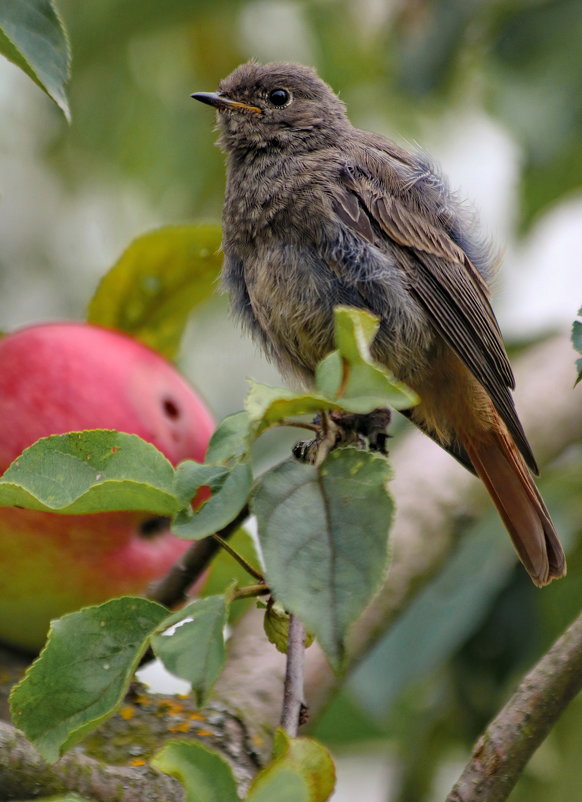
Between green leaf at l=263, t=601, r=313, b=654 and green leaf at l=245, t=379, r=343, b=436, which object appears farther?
green leaf at l=263, t=601, r=313, b=654

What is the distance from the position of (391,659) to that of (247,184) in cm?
159

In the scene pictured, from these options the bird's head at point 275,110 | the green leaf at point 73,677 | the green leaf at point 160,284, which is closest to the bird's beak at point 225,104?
the bird's head at point 275,110

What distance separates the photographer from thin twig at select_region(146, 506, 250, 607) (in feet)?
6.97

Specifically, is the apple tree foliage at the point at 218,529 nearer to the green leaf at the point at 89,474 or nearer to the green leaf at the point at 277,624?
the green leaf at the point at 89,474

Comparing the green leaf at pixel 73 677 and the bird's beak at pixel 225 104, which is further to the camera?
the bird's beak at pixel 225 104

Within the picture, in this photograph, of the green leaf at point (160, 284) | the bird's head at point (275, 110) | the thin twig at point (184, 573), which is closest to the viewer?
the thin twig at point (184, 573)

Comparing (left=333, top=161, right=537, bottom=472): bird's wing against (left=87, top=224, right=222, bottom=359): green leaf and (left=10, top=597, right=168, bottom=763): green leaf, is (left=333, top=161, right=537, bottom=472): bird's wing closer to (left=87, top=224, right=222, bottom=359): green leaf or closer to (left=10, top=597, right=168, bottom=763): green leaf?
(left=87, top=224, right=222, bottom=359): green leaf

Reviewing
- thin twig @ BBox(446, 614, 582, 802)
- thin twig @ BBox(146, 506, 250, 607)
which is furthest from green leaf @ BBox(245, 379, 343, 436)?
thin twig @ BBox(446, 614, 582, 802)

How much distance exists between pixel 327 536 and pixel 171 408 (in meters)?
1.08

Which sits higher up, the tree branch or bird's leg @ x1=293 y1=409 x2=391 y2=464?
bird's leg @ x1=293 y1=409 x2=391 y2=464

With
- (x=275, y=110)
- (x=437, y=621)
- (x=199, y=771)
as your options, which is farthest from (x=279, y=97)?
(x=199, y=771)

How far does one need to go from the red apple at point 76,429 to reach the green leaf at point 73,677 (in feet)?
2.36

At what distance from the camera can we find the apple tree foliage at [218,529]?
143 cm

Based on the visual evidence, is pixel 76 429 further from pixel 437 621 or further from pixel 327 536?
pixel 437 621
